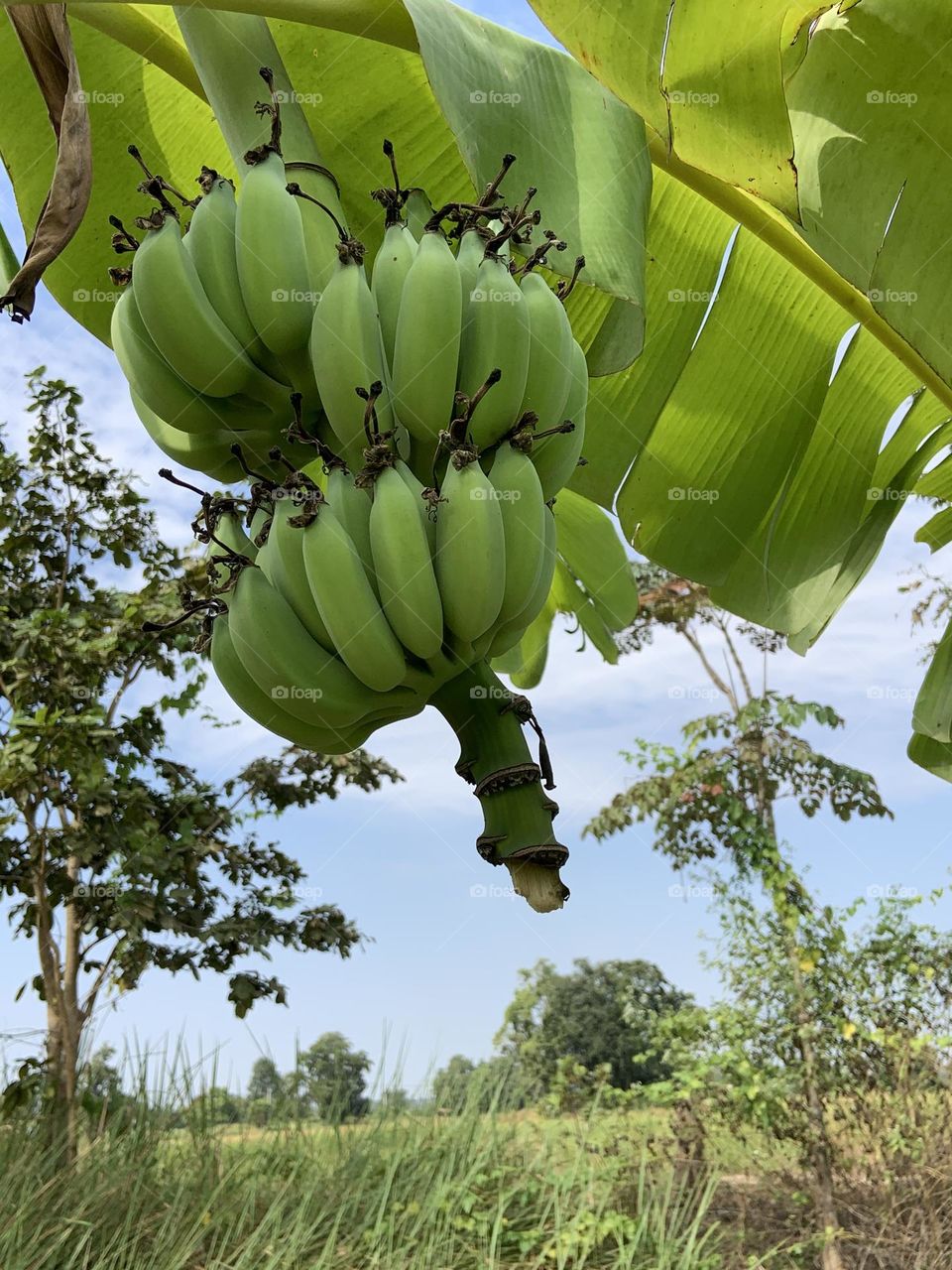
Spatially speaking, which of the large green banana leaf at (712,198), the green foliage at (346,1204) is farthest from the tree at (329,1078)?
the large green banana leaf at (712,198)

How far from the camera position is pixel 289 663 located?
879 millimetres

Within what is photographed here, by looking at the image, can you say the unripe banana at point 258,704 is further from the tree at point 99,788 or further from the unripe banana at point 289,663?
the tree at point 99,788

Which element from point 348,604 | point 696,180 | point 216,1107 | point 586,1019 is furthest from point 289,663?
point 586,1019

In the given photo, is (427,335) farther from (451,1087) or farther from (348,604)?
(451,1087)

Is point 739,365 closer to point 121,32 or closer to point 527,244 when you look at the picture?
point 527,244

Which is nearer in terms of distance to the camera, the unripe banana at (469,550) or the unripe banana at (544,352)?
the unripe banana at (469,550)

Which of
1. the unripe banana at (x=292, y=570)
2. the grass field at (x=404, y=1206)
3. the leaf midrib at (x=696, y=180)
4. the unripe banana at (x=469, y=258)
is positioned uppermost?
the leaf midrib at (x=696, y=180)

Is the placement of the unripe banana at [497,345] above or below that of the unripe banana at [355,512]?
above

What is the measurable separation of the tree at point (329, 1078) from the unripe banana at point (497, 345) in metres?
3.46

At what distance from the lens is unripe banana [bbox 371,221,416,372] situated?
3.05ft

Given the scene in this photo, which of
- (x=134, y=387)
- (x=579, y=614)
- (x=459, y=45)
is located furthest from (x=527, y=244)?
(x=579, y=614)

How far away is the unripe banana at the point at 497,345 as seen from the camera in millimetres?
898

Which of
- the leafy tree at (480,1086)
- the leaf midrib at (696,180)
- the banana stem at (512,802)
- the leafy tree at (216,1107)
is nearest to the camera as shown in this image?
the banana stem at (512,802)

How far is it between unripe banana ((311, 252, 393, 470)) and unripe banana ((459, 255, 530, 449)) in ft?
0.29
